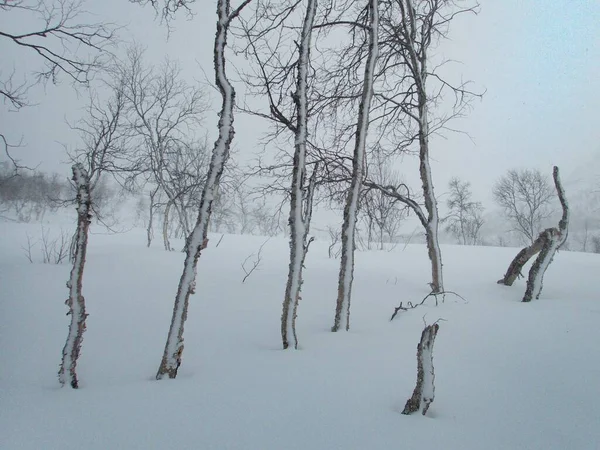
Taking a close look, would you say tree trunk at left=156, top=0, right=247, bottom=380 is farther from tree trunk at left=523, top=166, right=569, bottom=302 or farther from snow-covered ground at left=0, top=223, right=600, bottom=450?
tree trunk at left=523, top=166, right=569, bottom=302

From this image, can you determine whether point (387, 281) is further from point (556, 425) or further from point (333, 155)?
point (556, 425)

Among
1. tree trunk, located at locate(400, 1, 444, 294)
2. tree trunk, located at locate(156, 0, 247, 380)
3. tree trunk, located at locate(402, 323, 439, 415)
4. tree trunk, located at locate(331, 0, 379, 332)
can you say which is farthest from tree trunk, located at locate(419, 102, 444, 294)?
tree trunk, located at locate(156, 0, 247, 380)

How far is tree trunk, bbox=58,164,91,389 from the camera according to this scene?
2.52 meters

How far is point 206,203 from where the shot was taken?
273 centimetres

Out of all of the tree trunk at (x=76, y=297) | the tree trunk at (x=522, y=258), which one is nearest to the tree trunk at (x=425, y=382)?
the tree trunk at (x=76, y=297)

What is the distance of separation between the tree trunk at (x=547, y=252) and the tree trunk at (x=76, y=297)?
6069 millimetres

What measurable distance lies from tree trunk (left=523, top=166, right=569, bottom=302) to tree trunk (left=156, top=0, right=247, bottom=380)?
521cm

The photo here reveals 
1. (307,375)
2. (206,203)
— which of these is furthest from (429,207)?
(206,203)

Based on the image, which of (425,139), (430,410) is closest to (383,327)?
(430,410)

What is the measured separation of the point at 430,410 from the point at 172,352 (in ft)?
6.92

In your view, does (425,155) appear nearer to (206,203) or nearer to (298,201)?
(298,201)

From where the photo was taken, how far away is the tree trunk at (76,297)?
2.52 metres

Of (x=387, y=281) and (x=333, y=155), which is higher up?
(x=333, y=155)

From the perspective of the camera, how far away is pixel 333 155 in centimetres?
411
